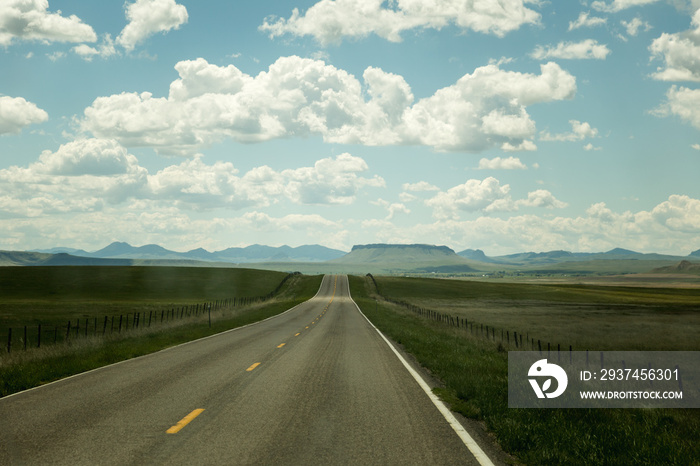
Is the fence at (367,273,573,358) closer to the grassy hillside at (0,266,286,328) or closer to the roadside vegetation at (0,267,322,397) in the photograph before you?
the roadside vegetation at (0,267,322,397)

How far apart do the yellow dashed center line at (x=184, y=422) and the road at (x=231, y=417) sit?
17 mm

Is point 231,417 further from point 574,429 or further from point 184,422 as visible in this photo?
point 574,429

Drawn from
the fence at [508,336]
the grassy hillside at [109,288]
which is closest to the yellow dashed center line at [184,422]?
the fence at [508,336]

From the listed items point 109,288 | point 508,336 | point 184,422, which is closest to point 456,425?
point 184,422

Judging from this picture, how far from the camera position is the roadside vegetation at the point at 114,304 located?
16.2 metres

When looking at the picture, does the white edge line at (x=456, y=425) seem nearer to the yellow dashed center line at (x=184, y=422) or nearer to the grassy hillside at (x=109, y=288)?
the yellow dashed center line at (x=184, y=422)

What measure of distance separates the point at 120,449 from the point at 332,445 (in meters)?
2.77

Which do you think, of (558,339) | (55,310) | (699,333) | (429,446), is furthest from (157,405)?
(55,310)

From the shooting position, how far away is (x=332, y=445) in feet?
22.9

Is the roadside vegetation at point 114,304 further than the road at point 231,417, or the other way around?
the roadside vegetation at point 114,304

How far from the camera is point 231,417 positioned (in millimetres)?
8438

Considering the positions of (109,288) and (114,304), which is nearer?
(114,304)

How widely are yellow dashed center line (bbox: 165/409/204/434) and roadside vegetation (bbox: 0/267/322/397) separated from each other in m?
5.50

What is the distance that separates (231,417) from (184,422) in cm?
74
